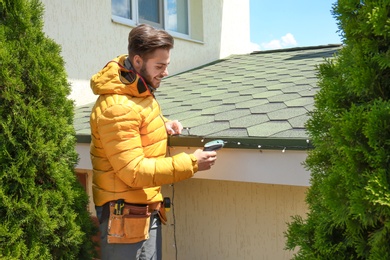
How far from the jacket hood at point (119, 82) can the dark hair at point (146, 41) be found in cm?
13

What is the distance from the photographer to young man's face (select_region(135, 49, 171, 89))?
8.25 ft

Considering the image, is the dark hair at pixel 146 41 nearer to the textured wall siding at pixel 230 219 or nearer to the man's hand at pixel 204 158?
the man's hand at pixel 204 158

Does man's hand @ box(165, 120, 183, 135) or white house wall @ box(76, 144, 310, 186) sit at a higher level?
man's hand @ box(165, 120, 183, 135)

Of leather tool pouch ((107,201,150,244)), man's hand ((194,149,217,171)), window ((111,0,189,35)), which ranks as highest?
window ((111,0,189,35))

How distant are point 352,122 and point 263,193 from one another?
5.35ft

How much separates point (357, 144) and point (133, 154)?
118 centimetres

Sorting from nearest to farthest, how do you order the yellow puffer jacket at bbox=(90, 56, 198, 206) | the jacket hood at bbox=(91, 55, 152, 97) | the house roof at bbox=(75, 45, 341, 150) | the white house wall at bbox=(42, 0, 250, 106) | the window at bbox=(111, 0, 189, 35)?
1. the yellow puffer jacket at bbox=(90, 56, 198, 206)
2. the jacket hood at bbox=(91, 55, 152, 97)
3. the house roof at bbox=(75, 45, 341, 150)
4. the white house wall at bbox=(42, 0, 250, 106)
5. the window at bbox=(111, 0, 189, 35)

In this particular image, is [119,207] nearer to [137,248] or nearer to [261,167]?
[137,248]

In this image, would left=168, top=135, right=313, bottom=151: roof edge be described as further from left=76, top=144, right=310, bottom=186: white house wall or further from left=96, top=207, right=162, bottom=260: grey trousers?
left=96, top=207, right=162, bottom=260: grey trousers

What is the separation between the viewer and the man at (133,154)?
2.33 m

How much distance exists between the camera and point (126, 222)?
96.0 inches

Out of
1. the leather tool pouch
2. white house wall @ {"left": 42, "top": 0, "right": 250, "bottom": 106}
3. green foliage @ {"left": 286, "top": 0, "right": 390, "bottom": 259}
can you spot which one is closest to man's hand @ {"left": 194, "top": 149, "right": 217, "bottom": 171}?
the leather tool pouch

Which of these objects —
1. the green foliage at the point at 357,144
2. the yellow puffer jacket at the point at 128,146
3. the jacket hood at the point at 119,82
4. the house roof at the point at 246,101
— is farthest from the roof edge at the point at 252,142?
the jacket hood at the point at 119,82

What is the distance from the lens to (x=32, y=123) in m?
2.57
